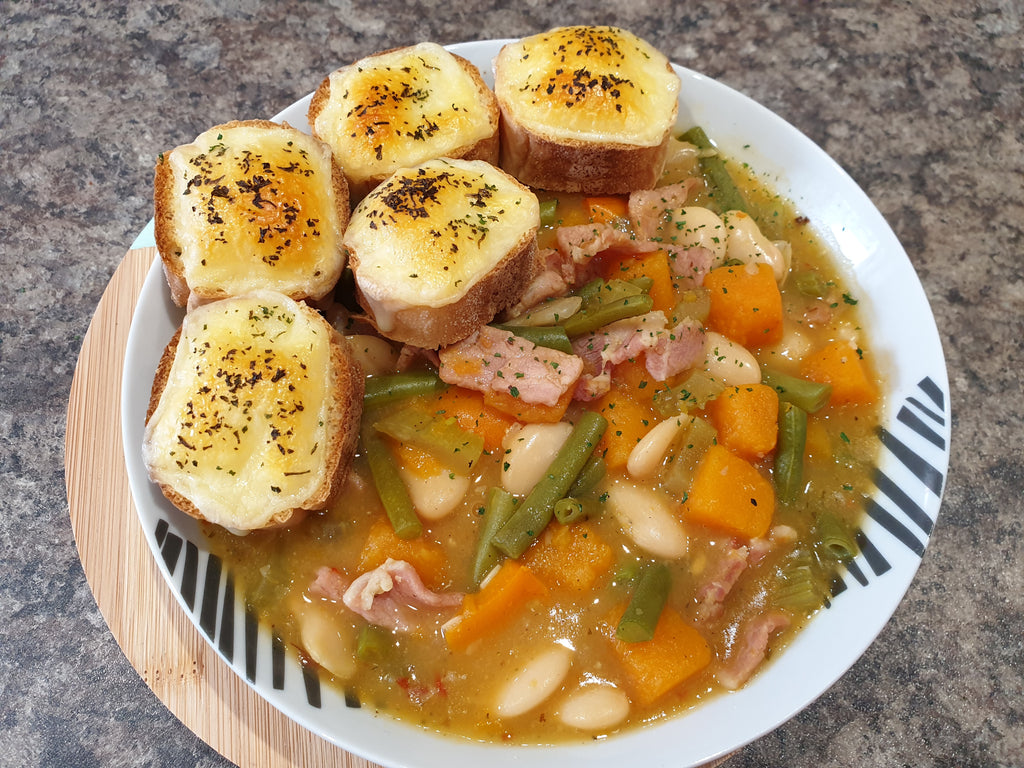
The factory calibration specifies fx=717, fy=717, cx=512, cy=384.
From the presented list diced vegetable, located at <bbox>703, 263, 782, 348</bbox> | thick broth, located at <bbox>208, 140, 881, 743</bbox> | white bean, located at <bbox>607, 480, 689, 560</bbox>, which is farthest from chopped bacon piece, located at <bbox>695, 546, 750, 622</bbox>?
diced vegetable, located at <bbox>703, 263, 782, 348</bbox>

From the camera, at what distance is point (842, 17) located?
420 cm

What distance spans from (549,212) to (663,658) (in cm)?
172

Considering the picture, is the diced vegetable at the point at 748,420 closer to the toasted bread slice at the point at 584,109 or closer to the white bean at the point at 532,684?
the white bean at the point at 532,684

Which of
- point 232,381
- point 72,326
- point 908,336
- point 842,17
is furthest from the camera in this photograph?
point 842,17

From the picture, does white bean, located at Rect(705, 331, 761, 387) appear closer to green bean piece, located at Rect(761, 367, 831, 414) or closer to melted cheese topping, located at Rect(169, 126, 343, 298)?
green bean piece, located at Rect(761, 367, 831, 414)

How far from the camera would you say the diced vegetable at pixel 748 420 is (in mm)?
2480

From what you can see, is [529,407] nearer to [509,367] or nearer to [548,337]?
[509,367]

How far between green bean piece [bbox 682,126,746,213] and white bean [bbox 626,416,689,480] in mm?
1109

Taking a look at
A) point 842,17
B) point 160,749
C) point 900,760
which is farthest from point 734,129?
point 160,749

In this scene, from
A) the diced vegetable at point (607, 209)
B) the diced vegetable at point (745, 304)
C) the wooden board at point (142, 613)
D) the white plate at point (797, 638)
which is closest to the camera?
the white plate at point (797, 638)

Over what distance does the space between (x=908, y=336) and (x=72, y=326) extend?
12.0 ft

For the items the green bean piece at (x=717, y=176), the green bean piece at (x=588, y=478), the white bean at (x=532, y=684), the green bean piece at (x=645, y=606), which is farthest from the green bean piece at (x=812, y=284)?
the white bean at (x=532, y=684)

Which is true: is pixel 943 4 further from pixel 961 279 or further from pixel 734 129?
pixel 734 129

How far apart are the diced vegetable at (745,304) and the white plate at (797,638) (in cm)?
45
